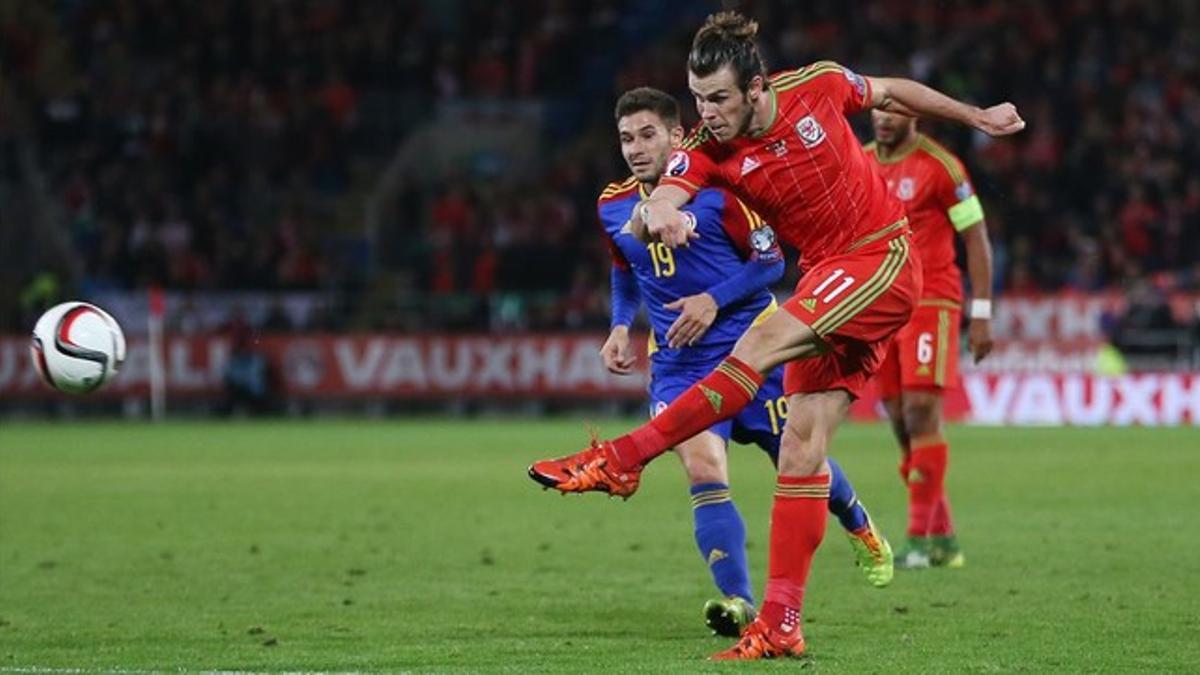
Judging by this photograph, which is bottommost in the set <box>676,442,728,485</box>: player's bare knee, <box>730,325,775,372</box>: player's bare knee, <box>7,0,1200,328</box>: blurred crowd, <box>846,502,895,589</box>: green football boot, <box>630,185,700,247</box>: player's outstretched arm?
<box>846,502,895,589</box>: green football boot

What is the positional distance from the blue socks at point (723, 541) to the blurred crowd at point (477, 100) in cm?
2232

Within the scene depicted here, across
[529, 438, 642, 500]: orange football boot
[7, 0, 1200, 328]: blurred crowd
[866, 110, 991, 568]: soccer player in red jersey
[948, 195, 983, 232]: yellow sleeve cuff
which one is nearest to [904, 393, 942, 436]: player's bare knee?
[866, 110, 991, 568]: soccer player in red jersey

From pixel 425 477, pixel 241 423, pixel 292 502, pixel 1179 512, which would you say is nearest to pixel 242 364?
pixel 241 423

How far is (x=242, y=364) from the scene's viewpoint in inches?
1261

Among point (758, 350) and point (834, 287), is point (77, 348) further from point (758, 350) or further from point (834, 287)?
point (834, 287)

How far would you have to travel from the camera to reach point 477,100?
125 feet

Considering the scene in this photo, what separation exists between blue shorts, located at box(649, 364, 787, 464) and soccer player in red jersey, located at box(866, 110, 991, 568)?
9.06ft

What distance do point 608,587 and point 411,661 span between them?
10.0ft

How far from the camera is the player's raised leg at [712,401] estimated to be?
782 centimetres

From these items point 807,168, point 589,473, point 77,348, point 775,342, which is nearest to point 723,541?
point 775,342

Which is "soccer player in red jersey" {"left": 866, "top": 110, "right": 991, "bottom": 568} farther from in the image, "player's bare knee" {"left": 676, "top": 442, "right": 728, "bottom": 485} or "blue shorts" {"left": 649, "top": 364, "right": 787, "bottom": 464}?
"player's bare knee" {"left": 676, "top": 442, "right": 728, "bottom": 485}

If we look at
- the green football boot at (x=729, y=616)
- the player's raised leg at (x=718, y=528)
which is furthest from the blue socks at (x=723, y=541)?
the green football boot at (x=729, y=616)

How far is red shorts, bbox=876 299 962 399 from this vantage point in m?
12.4

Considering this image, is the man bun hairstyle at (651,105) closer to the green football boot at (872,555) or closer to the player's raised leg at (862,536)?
the player's raised leg at (862,536)
